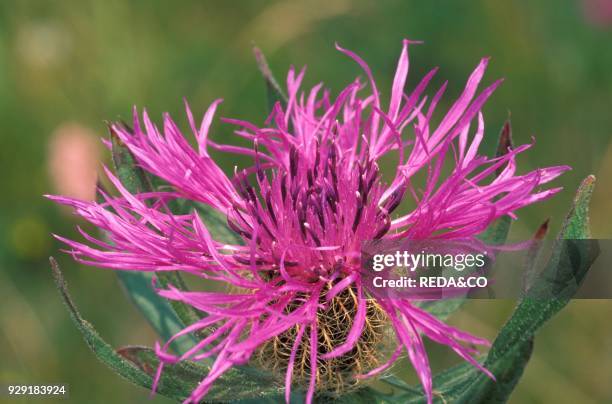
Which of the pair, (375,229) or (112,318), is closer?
(375,229)

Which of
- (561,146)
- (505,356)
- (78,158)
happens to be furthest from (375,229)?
(561,146)

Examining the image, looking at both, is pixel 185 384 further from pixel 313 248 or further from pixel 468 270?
pixel 468 270

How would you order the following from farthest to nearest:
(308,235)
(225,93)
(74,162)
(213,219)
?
(225,93)
(74,162)
(213,219)
(308,235)

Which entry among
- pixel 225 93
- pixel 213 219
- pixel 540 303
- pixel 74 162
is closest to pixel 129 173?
pixel 213 219

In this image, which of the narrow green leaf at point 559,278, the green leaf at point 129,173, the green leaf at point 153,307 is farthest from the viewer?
the green leaf at point 153,307

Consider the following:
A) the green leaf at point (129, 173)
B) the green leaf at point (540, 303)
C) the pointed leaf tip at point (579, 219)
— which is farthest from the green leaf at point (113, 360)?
the pointed leaf tip at point (579, 219)

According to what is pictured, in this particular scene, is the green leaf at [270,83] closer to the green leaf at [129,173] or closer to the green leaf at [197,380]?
the green leaf at [129,173]

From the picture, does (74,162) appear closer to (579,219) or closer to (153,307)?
(153,307)
